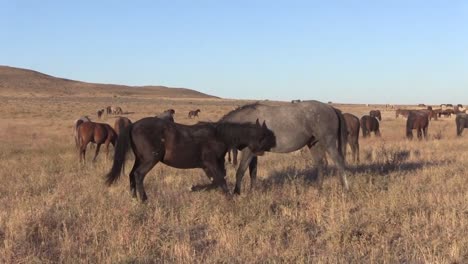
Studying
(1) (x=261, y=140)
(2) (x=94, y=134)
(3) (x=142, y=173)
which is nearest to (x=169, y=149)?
(3) (x=142, y=173)

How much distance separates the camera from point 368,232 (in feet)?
18.7

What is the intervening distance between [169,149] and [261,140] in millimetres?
1715

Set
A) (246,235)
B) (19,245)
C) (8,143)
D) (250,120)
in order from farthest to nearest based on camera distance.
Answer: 1. (8,143)
2. (250,120)
3. (246,235)
4. (19,245)

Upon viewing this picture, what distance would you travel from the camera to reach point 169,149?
8000mm

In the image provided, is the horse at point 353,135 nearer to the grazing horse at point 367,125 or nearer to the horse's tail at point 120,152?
the grazing horse at point 367,125

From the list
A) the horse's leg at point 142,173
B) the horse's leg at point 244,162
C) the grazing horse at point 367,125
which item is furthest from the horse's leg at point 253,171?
the grazing horse at point 367,125

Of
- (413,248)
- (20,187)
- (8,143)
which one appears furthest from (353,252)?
(8,143)

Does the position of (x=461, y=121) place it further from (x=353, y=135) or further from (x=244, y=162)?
(x=244, y=162)

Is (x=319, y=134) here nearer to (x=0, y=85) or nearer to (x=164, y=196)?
(x=164, y=196)

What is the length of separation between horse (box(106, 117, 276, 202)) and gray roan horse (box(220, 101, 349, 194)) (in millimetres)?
910

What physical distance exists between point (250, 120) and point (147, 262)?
477 cm

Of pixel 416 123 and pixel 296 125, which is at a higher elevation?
pixel 296 125

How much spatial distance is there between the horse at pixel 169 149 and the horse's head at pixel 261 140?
591mm

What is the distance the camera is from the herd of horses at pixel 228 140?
26.2ft
